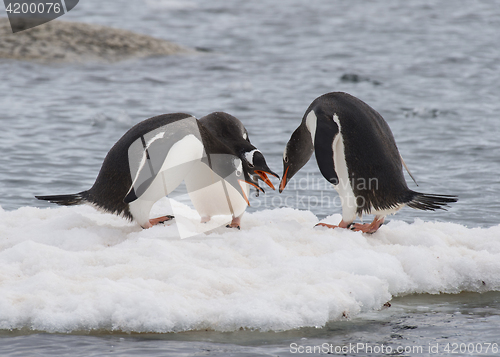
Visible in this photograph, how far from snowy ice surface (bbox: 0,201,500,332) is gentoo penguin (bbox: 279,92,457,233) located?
0.97 feet

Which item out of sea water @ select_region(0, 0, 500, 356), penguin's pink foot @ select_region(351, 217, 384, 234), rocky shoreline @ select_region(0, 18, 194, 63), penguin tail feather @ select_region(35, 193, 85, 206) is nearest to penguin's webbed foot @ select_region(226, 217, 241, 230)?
sea water @ select_region(0, 0, 500, 356)

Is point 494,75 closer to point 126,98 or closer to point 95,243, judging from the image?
point 126,98

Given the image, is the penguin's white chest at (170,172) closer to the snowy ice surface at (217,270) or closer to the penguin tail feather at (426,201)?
the snowy ice surface at (217,270)

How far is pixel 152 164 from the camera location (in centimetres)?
441

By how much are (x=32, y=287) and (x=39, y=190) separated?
3445 millimetres

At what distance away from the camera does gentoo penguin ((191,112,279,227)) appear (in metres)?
4.77

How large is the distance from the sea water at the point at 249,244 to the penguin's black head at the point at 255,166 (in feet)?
1.36

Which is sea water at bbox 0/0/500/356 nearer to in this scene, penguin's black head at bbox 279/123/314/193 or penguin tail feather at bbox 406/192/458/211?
penguin tail feather at bbox 406/192/458/211

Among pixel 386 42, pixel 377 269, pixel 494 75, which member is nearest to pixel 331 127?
pixel 377 269

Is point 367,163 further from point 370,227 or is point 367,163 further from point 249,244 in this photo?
Answer: point 249,244

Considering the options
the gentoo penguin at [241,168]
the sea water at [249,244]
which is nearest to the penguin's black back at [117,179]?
the sea water at [249,244]

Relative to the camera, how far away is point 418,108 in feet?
36.1

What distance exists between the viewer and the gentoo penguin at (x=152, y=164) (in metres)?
4.42

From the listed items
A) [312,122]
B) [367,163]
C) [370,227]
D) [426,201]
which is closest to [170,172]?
[312,122]
